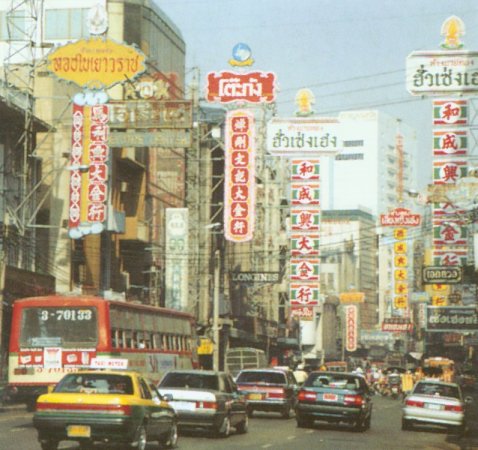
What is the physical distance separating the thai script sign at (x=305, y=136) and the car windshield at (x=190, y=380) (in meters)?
29.7

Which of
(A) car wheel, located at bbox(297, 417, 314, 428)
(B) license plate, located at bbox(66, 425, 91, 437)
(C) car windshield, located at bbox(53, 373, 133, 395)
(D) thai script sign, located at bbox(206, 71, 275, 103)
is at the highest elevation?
(D) thai script sign, located at bbox(206, 71, 275, 103)

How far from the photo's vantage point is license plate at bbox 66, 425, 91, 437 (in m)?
19.8

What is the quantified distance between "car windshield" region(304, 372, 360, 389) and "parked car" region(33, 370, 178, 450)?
11.1 m

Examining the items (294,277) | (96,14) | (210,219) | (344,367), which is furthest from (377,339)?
(96,14)

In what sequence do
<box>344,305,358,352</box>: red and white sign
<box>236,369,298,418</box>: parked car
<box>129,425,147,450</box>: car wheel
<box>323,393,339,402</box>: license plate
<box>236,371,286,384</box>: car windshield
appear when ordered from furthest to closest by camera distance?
<box>344,305,358,352</box>: red and white sign
<box>236,371,286,384</box>: car windshield
<box>236,369,298,418</box>: parked car
<box>323,393,339,402</box>: license plate
<box>129,425,147,450</box>: car wheel

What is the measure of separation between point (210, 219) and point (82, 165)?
33501 millimetres

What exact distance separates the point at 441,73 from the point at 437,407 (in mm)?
17561

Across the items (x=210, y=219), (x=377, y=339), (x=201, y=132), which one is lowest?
(x=377, y=339)

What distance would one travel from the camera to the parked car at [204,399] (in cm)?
2602

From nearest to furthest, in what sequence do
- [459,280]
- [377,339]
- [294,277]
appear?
1. [459,280]
2. [294,277]
3. [377,339]

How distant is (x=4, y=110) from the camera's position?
50.3m

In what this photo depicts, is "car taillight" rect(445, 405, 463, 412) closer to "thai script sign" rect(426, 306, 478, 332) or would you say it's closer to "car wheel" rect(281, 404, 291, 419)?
"car wheel" rect(281, 404, 291, 419)

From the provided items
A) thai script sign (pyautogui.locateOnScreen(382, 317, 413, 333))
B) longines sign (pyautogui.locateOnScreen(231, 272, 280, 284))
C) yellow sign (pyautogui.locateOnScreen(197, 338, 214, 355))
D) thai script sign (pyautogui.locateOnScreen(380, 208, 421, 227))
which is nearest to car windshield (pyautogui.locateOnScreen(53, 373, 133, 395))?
longines sign (pyautogui.locateOnScreen(231, 272, 280, 284))

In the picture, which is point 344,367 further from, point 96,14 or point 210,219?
point 96,14
